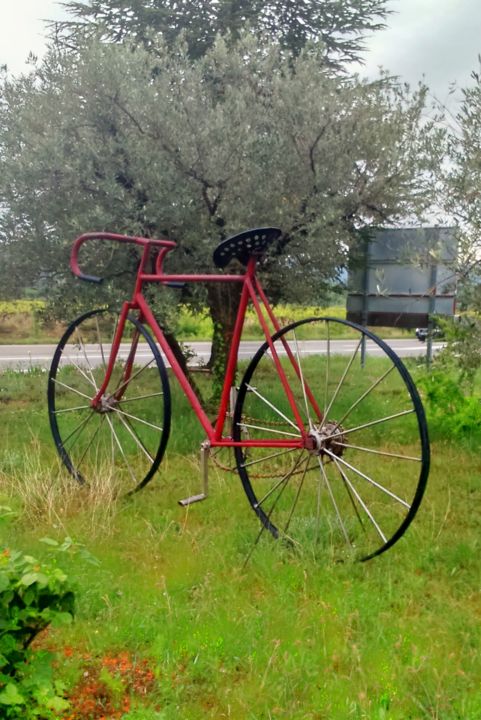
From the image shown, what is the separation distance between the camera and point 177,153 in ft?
21.4

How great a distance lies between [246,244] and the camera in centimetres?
409

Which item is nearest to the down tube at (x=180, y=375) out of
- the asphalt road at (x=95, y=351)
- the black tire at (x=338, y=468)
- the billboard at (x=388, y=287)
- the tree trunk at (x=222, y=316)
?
the black tire at (x=338, y=468)

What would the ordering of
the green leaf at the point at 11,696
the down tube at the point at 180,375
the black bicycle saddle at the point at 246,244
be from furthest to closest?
the down tube at the point at 180,375 → the black bicycle saddle at the point at 246,244 → the green leaf at the point at 11,696

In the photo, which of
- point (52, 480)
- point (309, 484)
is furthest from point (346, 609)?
point (52, 480)

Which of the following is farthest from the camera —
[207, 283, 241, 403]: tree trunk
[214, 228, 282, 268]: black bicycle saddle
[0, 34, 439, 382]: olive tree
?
[207, 283, 241, 403]: tree trunk

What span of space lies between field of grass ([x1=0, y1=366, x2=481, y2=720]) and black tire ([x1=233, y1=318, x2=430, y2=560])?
0.19 metres

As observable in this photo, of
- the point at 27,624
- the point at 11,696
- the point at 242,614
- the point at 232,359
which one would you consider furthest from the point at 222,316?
the point at 11,696

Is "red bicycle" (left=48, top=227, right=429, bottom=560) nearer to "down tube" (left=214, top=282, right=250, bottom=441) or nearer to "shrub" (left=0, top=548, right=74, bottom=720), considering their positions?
"down tube" (left=214, top=282, right=250, bottom=441)

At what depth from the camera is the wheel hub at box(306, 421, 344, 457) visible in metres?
3.77

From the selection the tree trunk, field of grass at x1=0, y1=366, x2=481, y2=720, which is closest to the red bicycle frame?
field of grass at x1=0, y1=366, x2=481, y2=720

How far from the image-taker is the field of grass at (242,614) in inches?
102

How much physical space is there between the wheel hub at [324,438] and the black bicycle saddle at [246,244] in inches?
44.3

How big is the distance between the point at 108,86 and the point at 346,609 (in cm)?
523

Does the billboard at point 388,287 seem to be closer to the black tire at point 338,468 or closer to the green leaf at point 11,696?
the black tire at point 338,468
